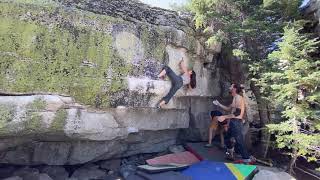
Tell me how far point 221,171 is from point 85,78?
366 cm

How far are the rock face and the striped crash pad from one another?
156 centimetres

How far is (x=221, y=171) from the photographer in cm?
669

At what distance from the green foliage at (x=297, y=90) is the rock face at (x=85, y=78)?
99.3 inches

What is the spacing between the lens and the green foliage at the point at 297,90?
6582mm

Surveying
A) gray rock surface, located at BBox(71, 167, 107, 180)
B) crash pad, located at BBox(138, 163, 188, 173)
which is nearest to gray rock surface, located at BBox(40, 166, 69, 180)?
gray rock surface, located at BBox(71, 167, 107, 180)

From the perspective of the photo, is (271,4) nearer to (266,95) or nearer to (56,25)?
(266,95)

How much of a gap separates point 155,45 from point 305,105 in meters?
3.82

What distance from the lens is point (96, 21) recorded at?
6.38 metres

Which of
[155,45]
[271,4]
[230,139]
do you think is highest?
[271,4]

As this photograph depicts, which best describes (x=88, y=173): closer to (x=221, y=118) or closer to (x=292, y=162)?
(x=221, y=118)

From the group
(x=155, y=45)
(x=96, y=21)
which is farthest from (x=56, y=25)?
(x=155, y=45)

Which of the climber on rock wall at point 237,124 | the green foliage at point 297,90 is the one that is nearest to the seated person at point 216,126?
the climber on rock wall at point 237,124

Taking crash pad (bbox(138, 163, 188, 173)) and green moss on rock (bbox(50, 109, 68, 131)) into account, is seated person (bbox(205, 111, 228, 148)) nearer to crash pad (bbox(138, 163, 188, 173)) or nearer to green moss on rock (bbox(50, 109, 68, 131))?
crash pad (bbox(138, 163, 188, 173))

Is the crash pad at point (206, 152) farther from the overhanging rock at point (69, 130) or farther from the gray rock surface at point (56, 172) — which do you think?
the gray rock surface at point (56, 172)
